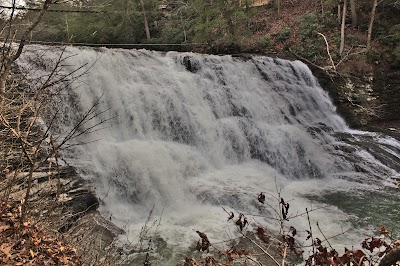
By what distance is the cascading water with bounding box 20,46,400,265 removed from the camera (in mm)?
7246

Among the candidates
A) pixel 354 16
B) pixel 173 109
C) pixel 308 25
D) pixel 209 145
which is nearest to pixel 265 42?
pixel 308 25

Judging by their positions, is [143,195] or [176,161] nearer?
[143,195]

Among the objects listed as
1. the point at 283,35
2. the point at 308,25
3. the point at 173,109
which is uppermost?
the point at 308,25

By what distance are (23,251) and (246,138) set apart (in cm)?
830

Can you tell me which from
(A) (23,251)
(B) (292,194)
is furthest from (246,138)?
(A) (23,251)

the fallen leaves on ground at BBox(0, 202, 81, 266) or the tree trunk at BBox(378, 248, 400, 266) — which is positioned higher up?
the tree trunk at BBox(378, 248, 400, 266)

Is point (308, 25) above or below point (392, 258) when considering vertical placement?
above

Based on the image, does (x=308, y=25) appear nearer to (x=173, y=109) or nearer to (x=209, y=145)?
(x=173, y=109)

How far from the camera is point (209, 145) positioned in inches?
397

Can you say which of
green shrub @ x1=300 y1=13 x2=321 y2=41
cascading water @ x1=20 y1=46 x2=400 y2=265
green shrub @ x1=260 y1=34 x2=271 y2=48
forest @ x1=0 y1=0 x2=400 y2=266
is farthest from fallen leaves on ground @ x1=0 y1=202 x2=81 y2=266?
green shrub @ x1=260 y1=34 x2=271 y2=48

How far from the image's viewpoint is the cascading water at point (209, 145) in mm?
7246

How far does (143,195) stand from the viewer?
24.8 feet

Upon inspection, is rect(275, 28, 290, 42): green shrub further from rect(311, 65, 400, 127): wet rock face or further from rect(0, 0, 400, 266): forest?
rect(311, 65, 400, 127): wet rock face

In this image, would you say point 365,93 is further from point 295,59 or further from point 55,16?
point 55,16
